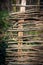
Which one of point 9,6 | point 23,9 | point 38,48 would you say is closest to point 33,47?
point 38,48

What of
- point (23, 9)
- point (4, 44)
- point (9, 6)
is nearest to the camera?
point (23, 9)

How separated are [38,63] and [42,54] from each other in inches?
8.3

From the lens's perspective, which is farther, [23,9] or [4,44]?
[4,44]

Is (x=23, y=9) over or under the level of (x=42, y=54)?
over

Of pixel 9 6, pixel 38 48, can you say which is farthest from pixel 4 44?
pixel 9 6

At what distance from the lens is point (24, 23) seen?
184 inches

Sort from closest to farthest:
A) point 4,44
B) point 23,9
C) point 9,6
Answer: point 23,9
point 4,44
point 9,6

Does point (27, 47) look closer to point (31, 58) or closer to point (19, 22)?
point (31, 58)

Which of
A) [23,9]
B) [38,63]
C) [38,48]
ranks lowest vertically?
[38,63]

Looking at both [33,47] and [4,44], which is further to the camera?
[4,44]

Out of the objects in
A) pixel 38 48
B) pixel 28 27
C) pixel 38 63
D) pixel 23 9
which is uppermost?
pixel 23 9

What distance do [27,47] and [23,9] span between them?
32.0 inches

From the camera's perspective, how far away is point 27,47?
188 inches

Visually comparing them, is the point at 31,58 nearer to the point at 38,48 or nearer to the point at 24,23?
the point at 38,48
